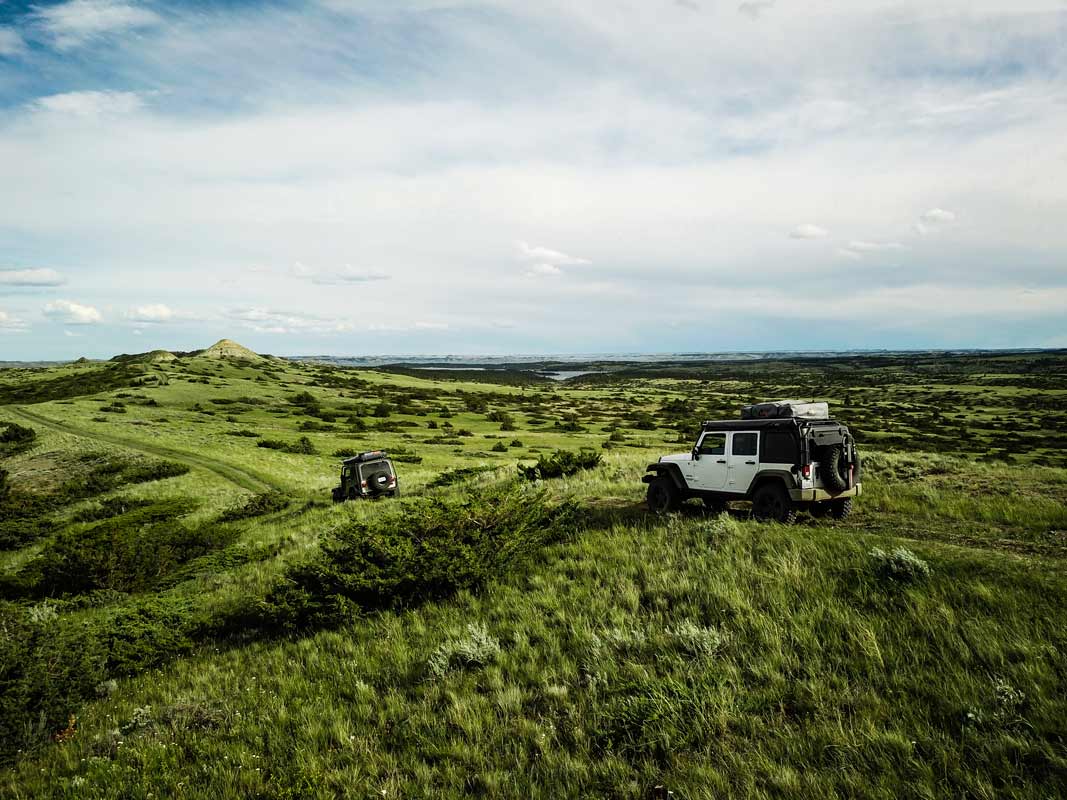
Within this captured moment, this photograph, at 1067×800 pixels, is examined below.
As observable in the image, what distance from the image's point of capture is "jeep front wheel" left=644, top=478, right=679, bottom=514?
15.2 m

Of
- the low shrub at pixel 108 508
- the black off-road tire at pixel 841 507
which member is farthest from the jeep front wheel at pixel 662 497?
the low shrub at pixel 108 508

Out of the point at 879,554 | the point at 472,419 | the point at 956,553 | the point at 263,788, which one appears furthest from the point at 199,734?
the point at 472,419

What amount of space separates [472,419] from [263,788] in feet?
247

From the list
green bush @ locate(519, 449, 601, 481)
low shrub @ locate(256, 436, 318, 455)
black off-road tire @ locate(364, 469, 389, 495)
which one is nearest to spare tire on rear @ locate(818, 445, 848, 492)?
green bush @ locate(519, 449, 601, 481)

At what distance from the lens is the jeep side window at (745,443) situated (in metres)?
13.4

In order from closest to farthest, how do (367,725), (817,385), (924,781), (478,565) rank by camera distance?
(924,781) → (367,725) → (478,565) → (817,385)

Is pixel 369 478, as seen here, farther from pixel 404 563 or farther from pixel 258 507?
pixel 404 563

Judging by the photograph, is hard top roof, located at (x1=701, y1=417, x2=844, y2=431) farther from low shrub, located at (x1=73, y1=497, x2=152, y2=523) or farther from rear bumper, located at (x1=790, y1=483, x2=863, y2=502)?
low shrub, located at (x1=73, y1=497, x2=152, y2=523)

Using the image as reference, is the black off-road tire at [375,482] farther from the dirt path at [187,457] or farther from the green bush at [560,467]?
the dirt path at [187,457]

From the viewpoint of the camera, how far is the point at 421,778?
586cm

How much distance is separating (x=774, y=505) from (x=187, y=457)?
41.9 metres

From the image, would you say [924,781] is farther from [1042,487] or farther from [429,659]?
[1042,487]

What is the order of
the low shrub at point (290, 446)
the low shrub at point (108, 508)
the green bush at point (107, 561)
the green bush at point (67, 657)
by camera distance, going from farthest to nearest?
the low shrub at point (290, 446), the low shrub at point (108, 508), the green bush at point (107, 561), the green bush at point (67, 657)

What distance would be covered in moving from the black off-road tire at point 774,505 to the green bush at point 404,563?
5.44 m
